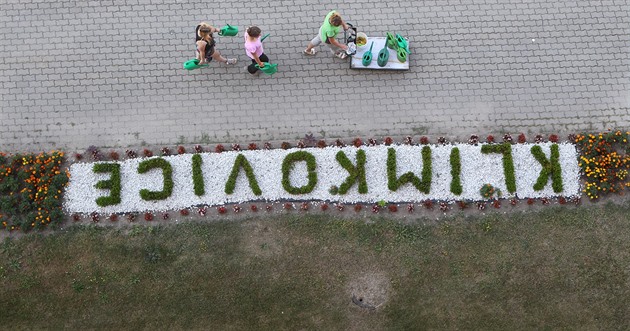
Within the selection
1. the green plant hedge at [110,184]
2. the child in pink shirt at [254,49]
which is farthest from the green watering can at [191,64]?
the green plant hedge at [110,184]

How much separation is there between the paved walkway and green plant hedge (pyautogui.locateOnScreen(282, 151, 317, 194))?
0.63 m

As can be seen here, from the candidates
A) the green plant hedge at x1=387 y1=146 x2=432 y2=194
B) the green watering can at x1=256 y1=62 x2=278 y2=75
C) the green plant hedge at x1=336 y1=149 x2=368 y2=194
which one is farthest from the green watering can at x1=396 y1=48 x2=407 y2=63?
the green watering can at x1=256 y1=62 x2=278 y2=75

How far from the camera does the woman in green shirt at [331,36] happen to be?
15492mm

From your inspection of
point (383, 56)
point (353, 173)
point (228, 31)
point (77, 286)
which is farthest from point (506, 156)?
point (77, 286)

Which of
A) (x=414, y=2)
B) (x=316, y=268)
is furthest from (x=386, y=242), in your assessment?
(x=414, y=2)

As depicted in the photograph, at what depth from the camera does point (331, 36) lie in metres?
15.9

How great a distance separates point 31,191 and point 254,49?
6.83 m

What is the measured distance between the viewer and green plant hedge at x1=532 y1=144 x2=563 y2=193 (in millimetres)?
16344

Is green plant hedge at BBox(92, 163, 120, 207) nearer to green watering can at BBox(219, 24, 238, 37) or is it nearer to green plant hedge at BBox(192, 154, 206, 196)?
green plant hedge at BBox(192, 154, 206, 196)

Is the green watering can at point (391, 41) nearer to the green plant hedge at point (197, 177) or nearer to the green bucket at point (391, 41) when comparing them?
the green bucket at point (391, 41)

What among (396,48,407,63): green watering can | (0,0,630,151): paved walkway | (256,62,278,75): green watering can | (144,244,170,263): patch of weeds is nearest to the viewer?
(144,244,170,263): patch of weeds

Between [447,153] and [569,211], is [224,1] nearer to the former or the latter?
[447,153]

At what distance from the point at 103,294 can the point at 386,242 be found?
7.33 m

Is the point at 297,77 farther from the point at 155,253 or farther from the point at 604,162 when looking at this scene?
the point at 604,162
